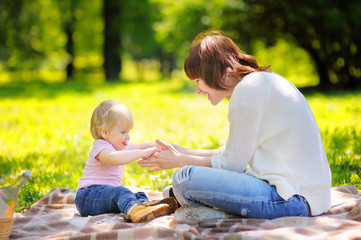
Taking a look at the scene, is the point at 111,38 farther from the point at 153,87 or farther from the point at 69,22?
the point at 153,87

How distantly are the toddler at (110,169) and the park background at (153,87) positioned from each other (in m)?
0.75

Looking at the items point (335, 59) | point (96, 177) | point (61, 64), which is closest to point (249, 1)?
point (335, 59)

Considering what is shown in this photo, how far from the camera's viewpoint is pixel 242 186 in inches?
104

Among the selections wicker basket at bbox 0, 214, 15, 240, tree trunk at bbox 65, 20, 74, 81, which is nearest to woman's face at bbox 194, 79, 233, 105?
wicker basket at bbox 0, 214, 15, 240

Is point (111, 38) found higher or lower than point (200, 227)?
higher

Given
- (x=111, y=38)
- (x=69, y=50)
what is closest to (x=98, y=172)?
(x=111, y=38)

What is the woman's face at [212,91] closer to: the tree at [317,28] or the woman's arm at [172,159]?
the woman's arm at [172,159]

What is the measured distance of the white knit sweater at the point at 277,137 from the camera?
262cm

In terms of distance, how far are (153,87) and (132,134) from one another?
34.8ft

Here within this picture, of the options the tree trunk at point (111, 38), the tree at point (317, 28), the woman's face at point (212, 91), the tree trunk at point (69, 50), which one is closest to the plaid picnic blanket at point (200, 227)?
the woman's face at point (212, 91)

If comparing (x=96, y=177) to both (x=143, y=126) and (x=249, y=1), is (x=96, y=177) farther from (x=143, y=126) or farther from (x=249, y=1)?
(x=249, y=1)

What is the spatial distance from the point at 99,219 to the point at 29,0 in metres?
18.8

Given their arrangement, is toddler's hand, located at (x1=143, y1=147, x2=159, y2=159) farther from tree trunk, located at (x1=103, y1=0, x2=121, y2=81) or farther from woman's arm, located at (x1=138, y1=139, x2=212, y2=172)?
tree trunk, located at (x1=103, y1=0, x2=121, y2=81)

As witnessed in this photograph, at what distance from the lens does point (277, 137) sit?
2.68m
